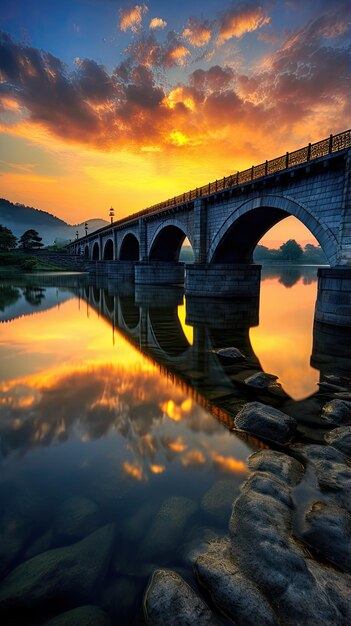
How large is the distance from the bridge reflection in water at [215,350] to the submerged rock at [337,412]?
0.66 ft

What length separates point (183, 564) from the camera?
3387 millimetres

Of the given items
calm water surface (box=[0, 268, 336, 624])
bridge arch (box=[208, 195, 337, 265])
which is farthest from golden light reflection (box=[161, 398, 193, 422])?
bridge arch (box=[208, 195, 337, 265])

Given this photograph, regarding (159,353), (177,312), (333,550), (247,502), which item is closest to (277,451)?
(247,502)

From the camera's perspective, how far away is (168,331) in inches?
644

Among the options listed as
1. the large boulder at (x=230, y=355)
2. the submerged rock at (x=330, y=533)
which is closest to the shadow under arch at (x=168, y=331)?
the large boulder at (x=230, y=355)

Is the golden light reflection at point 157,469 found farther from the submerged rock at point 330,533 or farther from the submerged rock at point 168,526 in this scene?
the submerged rock at point 330,533

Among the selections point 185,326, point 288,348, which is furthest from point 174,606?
point 185,326

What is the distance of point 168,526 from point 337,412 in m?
4.67

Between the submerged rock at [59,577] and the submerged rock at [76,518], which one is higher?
the submerged rock at [59,577]

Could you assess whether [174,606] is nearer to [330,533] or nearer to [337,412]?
[330,533]

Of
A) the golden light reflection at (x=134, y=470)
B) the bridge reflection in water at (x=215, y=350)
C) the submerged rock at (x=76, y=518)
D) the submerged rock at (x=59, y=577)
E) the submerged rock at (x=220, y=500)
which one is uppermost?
the bridge reflection in water at (x=215, y=350)

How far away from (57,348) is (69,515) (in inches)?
378

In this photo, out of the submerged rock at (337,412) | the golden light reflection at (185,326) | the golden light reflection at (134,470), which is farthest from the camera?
the golden light reflection at (185,326)

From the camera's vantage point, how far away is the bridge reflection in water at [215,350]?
768cm
